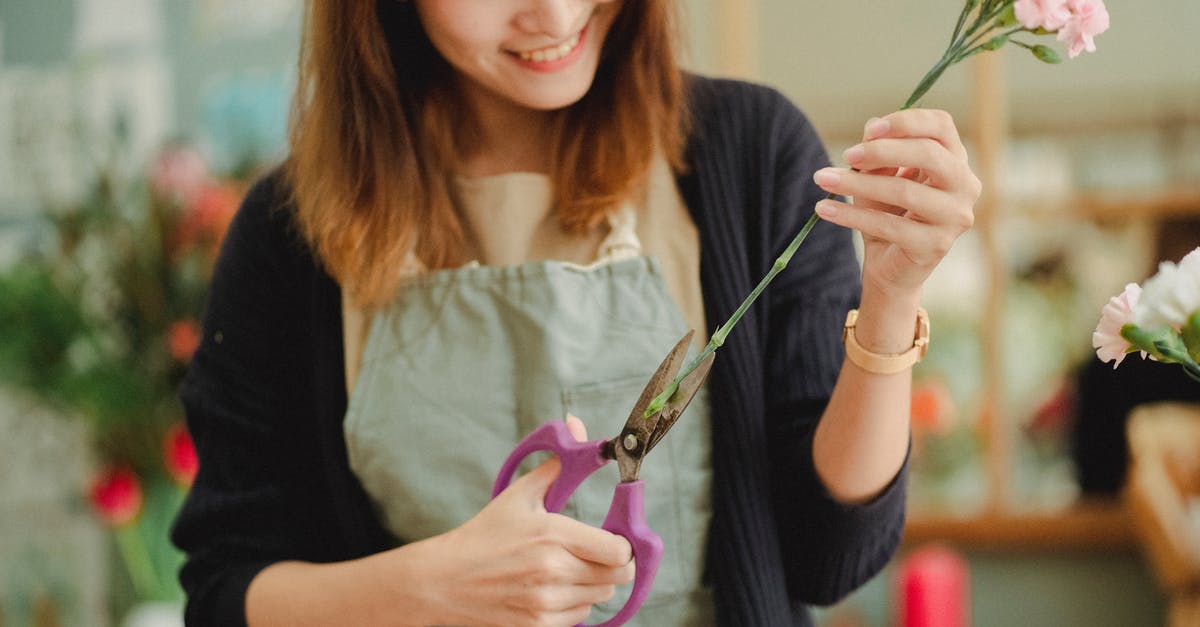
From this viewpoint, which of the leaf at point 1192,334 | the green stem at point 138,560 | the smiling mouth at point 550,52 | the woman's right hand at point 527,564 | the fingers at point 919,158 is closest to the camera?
the leaf at point 1192,334

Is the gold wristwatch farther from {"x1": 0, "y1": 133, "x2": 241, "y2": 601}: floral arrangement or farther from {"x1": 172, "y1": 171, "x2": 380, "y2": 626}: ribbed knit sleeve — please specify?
{"x1": 0, "y1": 133, "x2": 241, "y2": 601}: floral arrangement

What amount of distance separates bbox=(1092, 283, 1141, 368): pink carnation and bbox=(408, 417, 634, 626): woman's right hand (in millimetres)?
324

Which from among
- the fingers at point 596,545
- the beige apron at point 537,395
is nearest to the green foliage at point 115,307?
the beige apron at point 537,395

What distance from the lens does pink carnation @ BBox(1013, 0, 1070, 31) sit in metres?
0.55

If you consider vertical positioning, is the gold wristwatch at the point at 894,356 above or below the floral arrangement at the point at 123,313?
above

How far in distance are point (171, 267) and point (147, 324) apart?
103 mm

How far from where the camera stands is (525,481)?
78 cm

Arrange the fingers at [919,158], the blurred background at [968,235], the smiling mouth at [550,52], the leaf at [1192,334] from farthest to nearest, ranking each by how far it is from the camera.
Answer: the blurred background at [968,235] → the smiling mouth at [550,52] → the fingers at [919,158] → the leaf at [1192,334]

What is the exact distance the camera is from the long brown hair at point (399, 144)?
968mm

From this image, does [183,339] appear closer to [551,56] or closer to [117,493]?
[117,493]

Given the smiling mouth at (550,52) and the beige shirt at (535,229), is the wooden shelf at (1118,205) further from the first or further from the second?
the smiling mouth at (550,52)

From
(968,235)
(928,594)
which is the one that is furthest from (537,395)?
(968,235)

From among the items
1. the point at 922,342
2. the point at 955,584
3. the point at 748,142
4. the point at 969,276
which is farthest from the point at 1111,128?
the point at 922,342

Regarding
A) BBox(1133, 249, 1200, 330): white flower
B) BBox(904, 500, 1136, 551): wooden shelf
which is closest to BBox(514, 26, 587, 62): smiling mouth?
BBox(1133, 249, 1200, 330): white flower
